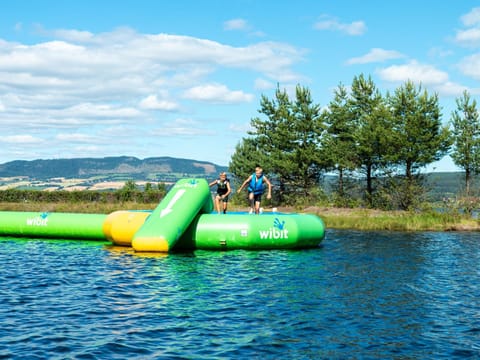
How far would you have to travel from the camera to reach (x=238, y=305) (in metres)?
12.5

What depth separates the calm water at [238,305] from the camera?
9.59 m

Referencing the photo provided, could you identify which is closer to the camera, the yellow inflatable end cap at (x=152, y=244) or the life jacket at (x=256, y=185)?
the yellow inflatable end cap at (x=152, y=244)

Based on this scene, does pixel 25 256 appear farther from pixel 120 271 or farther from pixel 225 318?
pixel 225 318

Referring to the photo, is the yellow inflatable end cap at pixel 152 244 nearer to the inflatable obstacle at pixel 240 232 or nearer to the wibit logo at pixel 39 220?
the inflatable obstacle at pixel 240 232

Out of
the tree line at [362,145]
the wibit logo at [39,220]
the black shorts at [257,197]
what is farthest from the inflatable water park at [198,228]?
the tree line at [362,145]

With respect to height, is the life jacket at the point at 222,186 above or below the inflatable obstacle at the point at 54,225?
above

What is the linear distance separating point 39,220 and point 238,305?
1540 cm

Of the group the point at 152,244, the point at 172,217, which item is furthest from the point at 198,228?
the point at 152,244

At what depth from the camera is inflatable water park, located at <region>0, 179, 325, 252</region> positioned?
19.9 m

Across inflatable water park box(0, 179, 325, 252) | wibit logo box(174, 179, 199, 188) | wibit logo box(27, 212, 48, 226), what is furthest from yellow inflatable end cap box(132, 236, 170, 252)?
wibit logo box(27, 212, 48, 226)

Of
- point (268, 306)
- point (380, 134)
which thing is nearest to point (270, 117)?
point (380, 134)

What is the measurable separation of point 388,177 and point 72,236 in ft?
82.7

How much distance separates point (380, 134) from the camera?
39656 millimetres

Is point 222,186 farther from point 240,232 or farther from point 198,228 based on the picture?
point 240,232
